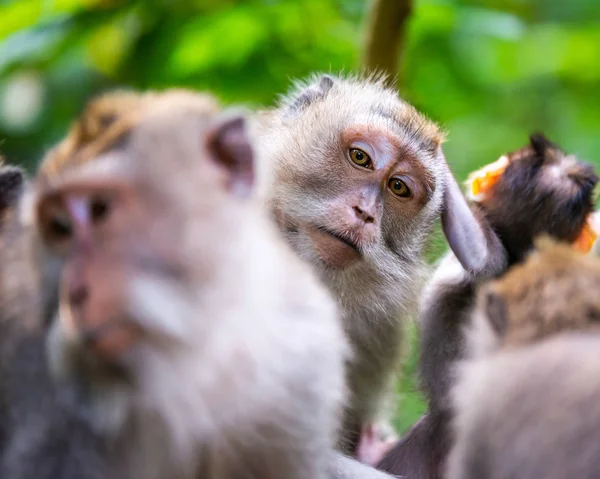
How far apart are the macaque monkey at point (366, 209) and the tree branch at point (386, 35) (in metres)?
0.48

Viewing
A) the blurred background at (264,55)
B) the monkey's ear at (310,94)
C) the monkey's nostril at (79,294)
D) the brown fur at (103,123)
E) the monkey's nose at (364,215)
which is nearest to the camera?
the monkey's nostril at (79,294)

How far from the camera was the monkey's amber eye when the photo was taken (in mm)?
3295

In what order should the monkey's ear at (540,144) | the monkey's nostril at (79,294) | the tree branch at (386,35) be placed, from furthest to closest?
the tree branch at (386,35) → the monkey's ear at (540,144) → the monkey's nostril at (79,294)

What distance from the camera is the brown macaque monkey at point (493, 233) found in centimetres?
313

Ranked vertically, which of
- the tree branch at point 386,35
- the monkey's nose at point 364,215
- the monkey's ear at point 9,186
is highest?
the tree branch at point 386,35

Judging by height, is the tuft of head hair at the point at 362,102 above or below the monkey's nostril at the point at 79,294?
above

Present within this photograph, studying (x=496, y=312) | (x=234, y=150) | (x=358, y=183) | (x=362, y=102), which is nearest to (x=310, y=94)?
(x=362, y=102)

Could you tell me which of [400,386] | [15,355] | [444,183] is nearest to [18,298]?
[15,355]

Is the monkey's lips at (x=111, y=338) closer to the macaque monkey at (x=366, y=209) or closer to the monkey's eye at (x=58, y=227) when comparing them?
the monkey's eye at (x=58, y=227)

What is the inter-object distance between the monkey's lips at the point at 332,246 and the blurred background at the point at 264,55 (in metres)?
0.65

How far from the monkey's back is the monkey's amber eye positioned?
1.23 m

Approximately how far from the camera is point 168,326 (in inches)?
76.0

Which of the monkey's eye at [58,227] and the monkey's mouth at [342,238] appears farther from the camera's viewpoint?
the monkey's mouth at [342,238]

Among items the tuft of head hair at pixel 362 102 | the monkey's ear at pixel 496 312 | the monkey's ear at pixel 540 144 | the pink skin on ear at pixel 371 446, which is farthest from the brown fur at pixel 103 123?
the pink skin on ear at pixel 371 446
